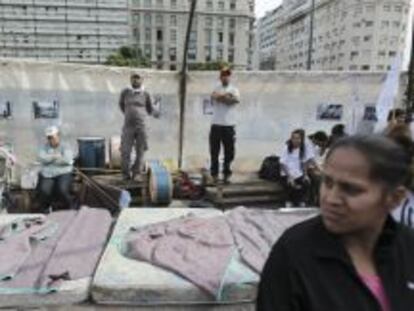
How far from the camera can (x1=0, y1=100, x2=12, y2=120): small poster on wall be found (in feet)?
31.7

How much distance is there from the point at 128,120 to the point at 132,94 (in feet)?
1.28

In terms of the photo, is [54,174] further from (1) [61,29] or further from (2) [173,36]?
(2) [173,36]

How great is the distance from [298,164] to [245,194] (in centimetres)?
88

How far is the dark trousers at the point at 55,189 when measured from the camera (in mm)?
7673

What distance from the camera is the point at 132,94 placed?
893cm

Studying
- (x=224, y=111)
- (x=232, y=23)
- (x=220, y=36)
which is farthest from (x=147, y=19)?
(x=224, y=111)

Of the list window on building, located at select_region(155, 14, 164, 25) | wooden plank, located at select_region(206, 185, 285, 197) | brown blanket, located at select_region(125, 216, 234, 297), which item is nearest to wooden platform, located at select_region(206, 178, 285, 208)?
wooden plank, located at select_region(206, 185, 285, 197)

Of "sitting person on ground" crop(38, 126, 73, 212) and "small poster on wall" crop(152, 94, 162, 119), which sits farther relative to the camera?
"small poster on wall" crop(152, 94, 162, 119)

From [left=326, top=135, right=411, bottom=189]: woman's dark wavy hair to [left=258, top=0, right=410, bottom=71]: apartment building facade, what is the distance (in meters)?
104

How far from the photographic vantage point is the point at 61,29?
205 feet

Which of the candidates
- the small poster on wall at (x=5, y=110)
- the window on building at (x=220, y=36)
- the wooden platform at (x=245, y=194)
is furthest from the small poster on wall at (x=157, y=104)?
the window on building at (x=220, y=36)

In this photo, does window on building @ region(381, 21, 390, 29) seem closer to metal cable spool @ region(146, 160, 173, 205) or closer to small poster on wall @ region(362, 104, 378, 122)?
small poster on wall @ region(362, 104, 378, 122)

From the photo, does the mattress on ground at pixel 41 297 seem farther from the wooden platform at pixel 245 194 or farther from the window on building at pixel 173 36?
the window on building at pixel 173 36

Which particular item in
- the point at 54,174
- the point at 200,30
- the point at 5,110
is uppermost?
the point at 200,30
